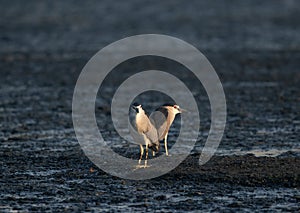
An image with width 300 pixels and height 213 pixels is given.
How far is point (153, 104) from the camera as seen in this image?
15469mm

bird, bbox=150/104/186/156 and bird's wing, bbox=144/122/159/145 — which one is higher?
bird, bbox=150/104/186/156

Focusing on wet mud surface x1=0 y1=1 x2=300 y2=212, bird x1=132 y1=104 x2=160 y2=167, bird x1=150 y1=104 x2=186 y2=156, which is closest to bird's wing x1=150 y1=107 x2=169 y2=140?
bird x1=150 y1=104 x2=186 y2=156

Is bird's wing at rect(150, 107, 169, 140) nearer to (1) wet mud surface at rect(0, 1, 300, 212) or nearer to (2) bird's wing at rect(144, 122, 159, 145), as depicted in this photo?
(2) bird's wing at rect(144, 122, 159, 145)

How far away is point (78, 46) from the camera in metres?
24.3

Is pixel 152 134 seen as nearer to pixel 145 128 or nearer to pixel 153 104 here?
pixel 145 128

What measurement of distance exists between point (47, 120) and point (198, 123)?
8.64 ft

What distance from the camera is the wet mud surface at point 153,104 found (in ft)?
29.3

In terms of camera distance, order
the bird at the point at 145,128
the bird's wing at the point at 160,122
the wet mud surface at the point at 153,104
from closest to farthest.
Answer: the wet mud surface at the point at 153,104 → the bird at the point at 145,128 → the bird's wing at the point at 160,122

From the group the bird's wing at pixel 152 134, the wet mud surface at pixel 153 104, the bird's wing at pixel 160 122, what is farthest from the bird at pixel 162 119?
the wet mud surface at pixel 153 104

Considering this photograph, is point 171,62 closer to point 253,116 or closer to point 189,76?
point 189,76

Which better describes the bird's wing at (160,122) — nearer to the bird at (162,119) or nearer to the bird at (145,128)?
the bird at (162,119)

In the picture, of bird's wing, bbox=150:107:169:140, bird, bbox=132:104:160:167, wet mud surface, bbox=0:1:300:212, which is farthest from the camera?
bird's wing, bbox=150:107:169:140

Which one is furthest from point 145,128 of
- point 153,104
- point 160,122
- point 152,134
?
point 153,104

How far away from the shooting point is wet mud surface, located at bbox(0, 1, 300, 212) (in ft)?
29.3
